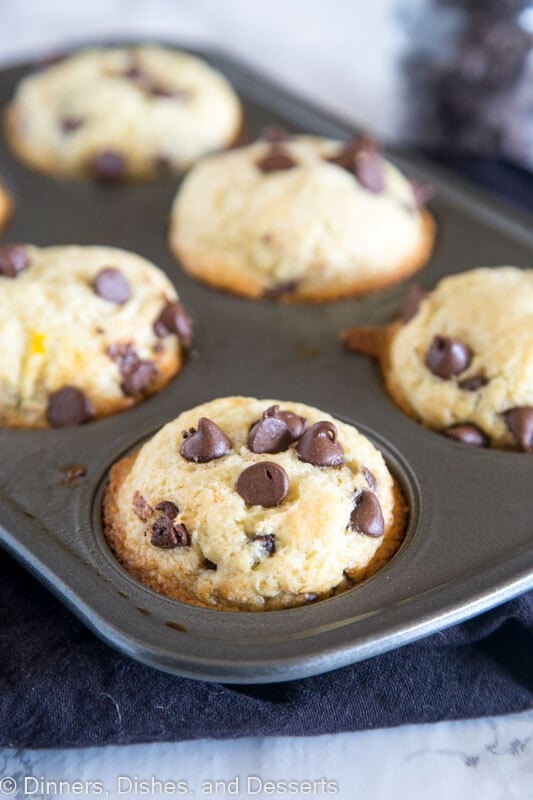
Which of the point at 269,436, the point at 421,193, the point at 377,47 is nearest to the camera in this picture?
the point at 269,436

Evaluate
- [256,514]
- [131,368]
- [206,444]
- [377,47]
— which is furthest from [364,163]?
[377,47]

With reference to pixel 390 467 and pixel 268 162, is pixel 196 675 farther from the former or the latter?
pixel 268 162

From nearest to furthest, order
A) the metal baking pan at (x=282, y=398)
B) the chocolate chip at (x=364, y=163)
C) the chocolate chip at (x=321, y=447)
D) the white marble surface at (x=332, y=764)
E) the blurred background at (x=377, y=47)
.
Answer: the metal baking pan at (x=282, y=398) → the white marble surface at (x=332, y=764) → the chocolate chip at (x=321, y=447) → the chocolate chip at (x=364, y=163) → the blurred background at (x=377, y=47)

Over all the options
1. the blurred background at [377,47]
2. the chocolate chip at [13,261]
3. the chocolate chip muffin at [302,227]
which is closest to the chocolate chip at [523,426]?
the chocolate chip muffin at [302,227]

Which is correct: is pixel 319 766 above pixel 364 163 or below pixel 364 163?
below

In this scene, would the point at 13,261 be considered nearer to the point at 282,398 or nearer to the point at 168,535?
the point at 282,398

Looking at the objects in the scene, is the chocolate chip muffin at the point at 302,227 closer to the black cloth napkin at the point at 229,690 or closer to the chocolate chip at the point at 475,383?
the chocolate chip at the point at 475,383

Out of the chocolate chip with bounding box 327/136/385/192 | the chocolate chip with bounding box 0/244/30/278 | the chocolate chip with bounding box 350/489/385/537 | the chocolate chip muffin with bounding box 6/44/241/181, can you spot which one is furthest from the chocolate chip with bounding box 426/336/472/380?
the chocolate chip muffin with bounding box 6/44/241/181

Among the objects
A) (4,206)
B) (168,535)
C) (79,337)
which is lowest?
(4,206)
